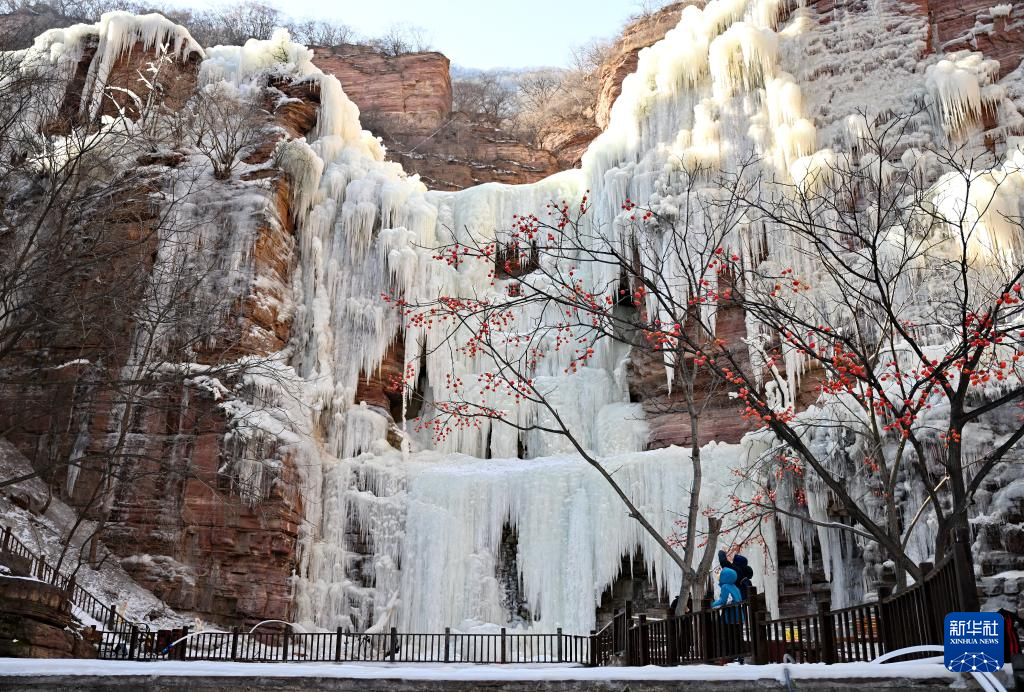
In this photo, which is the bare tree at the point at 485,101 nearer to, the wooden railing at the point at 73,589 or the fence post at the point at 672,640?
the wooden railing at the point at 73,589

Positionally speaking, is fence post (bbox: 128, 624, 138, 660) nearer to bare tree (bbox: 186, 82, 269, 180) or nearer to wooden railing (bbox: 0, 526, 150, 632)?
wooden railing (bbox: 0, 526, 150, 632)

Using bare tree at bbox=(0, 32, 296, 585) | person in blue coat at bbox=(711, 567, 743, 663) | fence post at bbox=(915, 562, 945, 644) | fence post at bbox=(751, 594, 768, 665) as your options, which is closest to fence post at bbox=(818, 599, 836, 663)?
fence post at bbox=(751, 594, 768, 665)

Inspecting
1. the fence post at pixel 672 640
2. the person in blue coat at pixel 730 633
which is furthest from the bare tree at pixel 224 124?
the person in blue coat at pixel 730 633

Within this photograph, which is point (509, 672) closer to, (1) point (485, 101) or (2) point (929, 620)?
(2) point (929, 620)

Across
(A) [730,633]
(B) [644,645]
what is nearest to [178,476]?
(B) [644,645]

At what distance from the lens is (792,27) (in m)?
29.1

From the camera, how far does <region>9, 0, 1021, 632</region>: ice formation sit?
66.2 feet

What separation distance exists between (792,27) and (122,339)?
22.4 m

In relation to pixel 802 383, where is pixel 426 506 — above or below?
below

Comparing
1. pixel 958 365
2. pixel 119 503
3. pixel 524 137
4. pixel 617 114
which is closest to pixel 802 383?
pixel 617 114

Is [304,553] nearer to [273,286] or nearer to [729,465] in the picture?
[273,286]

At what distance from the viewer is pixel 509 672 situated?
6.56 m

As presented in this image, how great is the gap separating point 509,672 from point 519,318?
20.5 meters

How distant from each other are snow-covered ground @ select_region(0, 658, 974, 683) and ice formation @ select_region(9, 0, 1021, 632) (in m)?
10.3
